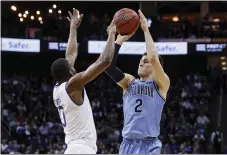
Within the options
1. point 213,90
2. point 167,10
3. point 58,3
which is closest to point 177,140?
point 213,90

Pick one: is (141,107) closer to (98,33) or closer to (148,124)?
(148,124)

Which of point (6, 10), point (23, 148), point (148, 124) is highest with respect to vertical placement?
point (6, 10)

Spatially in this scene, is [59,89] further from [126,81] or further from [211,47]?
[211,47]

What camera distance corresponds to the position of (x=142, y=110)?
579 cm

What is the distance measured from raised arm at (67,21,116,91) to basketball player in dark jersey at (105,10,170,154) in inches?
27.4

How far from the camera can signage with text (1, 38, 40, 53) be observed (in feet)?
78.3

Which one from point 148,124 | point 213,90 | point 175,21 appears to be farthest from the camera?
point 175,21

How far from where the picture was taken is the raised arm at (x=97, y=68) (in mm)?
4859

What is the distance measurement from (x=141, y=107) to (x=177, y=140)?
14.8 meters

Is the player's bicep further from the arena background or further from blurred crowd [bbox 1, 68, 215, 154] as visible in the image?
the arena background

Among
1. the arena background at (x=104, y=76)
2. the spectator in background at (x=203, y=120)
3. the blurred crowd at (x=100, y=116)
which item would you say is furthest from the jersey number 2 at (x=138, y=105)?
the spectator in background at (x=203, y=120)

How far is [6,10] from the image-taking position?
1045 inches

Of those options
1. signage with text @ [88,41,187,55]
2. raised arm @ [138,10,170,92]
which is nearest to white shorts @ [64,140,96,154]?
raised arm @ [138,10,170,92]

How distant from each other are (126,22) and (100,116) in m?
16.7
